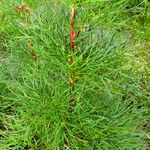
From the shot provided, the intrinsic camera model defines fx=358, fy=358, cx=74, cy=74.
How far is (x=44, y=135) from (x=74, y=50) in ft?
1.44

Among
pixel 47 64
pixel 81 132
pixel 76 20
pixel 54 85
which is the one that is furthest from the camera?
pixel 81 132

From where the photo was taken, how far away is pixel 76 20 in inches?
46.4

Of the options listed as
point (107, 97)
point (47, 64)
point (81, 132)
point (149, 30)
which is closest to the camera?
point (47, 64)

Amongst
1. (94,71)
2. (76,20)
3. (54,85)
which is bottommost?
(54,85)

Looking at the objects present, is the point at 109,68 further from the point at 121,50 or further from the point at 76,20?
the point at 76,20

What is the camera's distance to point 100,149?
1479mm

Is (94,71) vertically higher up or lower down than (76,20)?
lower down

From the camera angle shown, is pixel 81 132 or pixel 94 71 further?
pixel 81 132

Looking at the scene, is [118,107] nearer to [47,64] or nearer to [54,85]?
[54,85]

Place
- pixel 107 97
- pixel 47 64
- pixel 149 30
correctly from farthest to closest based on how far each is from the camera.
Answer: pixel 149 30 → pixel 107 97 → pixel 47 64

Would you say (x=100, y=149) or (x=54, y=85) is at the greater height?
(x=54, y=85)

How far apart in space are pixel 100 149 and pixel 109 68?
394mm

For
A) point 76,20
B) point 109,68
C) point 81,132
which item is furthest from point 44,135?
point 76,20

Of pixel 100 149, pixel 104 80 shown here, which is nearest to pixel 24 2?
pixel 104 80
